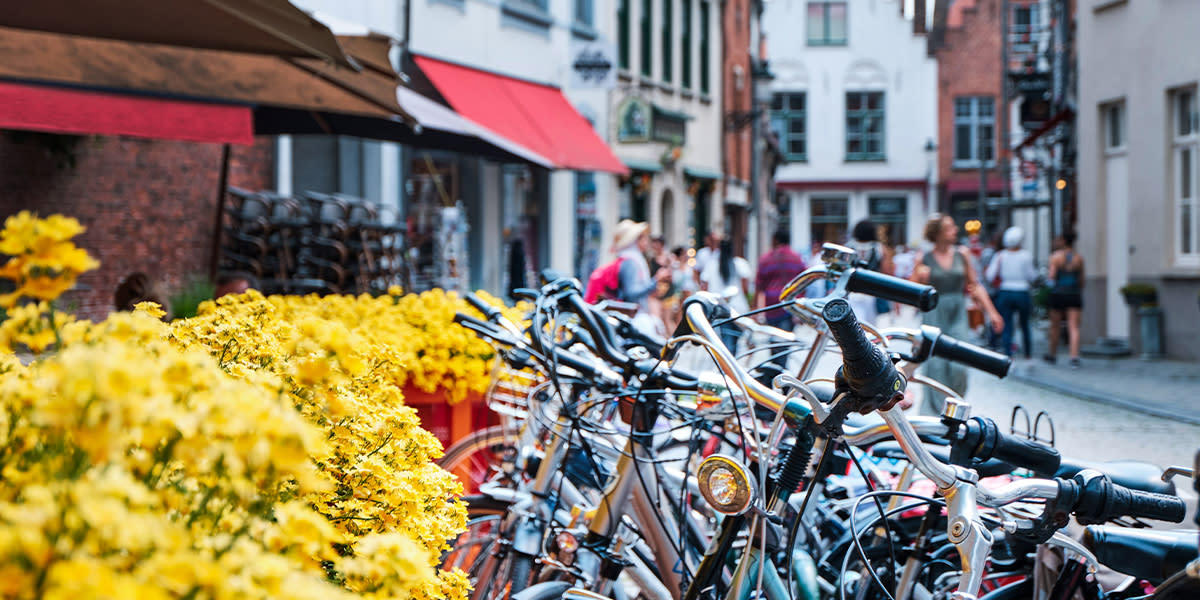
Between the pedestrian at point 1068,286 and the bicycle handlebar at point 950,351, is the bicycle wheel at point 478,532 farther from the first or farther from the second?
the pedestrian at point 1068,286

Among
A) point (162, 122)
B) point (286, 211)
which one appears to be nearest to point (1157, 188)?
point (286, 211)

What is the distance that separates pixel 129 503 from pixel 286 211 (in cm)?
1028

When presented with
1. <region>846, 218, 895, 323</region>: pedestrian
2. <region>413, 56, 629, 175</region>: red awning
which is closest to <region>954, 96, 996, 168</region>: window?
<region>413, 56, 629, 175</region>: red awning

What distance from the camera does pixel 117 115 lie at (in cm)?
514

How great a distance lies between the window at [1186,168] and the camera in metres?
16.4

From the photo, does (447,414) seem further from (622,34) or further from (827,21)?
(827,21)

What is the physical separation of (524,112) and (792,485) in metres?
15.2

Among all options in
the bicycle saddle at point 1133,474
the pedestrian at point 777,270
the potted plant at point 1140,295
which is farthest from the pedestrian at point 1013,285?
the bicycle saddle at point 1133,474

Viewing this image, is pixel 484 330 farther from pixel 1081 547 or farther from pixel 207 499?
pixel 207 499

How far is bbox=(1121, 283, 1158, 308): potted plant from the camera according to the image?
55.3ft

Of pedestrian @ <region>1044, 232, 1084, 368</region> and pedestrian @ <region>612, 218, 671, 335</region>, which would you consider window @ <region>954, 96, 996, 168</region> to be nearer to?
pedestrian @ <region>1044, 232, 1084, 368</region>

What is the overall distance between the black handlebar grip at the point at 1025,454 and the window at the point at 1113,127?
56.5 feet

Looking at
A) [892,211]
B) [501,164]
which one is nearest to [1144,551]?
[501,164]

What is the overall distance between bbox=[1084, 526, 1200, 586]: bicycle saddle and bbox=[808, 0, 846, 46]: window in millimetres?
47335
